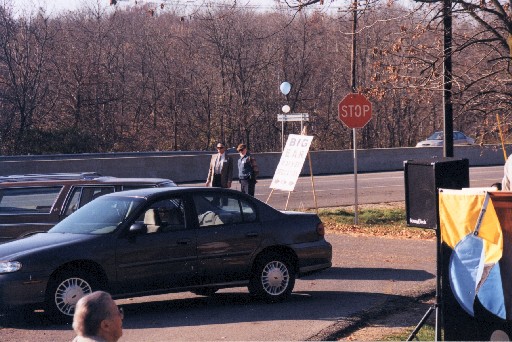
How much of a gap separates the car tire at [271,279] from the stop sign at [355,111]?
30.2ft

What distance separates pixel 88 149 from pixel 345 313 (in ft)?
128

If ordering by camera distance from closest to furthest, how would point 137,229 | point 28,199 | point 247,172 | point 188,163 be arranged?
1. point 137,229
2. point 28,199
3. point 247,172
4. point 188,163

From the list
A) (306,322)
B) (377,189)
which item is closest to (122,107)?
(377,189)

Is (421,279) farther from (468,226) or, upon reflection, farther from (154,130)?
(154,130)

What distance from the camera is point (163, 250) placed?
10344mm

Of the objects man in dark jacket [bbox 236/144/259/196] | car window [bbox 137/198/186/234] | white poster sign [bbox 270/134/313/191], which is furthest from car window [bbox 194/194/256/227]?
white poster sign [bbox 270/134/313/191]

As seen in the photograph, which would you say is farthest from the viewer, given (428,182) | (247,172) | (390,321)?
(247,172)

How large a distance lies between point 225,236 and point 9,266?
2607 millimetres

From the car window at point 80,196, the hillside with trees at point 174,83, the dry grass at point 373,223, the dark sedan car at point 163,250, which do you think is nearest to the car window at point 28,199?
the car window at point 80,196

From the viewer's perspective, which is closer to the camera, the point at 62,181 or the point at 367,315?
the point at 367,315

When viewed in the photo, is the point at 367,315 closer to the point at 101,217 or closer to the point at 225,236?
the point at 225,236

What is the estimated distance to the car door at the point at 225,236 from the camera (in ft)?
35.0

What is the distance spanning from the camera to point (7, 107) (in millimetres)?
48344

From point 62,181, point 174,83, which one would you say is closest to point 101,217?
point 62,181
